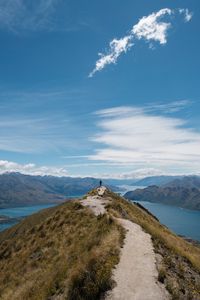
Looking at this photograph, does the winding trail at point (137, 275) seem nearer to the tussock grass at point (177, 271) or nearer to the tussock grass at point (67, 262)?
the tussock grass at point (177, 271)

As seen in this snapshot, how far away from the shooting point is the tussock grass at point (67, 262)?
1991 cm

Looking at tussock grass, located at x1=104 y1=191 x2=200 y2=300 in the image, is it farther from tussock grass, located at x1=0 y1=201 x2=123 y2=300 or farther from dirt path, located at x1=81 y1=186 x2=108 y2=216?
dirt path, located at x1=81 y1=186 x2=108 y2=216

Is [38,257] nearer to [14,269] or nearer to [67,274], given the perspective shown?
[14,269]

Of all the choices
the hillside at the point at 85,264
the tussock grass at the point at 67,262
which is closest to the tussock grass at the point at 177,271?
the hillside at the point at 85,264

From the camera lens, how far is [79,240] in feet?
106

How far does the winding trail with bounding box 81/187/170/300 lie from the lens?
1748cm

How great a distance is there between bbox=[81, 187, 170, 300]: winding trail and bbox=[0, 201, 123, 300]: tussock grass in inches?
27.4

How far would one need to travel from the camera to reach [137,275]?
20.5 meters

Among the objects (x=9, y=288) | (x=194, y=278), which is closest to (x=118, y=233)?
(x=194, y=278)

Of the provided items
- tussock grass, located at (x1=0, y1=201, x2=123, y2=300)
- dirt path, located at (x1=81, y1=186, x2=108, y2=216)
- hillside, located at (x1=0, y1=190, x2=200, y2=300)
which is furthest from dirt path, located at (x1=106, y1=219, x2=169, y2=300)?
dirt path, located at (x1=81, y1=186, x2=108, y2=216)

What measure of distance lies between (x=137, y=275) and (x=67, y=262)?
7.99 metres

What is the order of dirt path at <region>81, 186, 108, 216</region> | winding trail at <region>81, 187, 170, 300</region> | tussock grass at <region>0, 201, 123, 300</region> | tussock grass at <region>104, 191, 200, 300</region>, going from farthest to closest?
1. dirt path at <region>81, 186, 108, 216</region>
2. tussock grass at <region>0, 201, 123, 300</region>
3. tussock grass at <region>104, 191, 200, 300</region>
4. winding trail at <region>81, 187, 170, 300</region>

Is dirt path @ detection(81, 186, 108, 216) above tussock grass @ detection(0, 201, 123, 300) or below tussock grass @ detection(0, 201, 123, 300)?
above

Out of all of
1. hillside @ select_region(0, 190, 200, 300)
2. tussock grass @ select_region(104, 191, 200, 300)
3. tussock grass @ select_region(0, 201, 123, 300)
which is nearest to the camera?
tussock grass @ select_region(104, 191, 200, 300)
